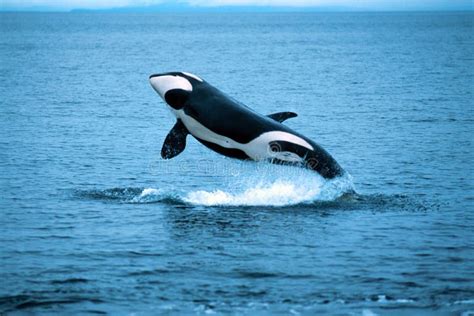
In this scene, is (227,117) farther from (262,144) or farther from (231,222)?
(231,222)

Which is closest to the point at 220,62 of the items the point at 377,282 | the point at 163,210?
the point at 163,210

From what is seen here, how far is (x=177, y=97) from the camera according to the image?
74.9 ft

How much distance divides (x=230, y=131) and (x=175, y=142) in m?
1.61

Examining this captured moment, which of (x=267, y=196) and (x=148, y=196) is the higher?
(x=267, y=196)

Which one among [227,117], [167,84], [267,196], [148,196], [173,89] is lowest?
[148,196]

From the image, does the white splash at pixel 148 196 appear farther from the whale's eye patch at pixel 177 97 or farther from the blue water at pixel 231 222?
the whale's eye patch at pixel 177 97

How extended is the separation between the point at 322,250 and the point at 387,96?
40.6 metres

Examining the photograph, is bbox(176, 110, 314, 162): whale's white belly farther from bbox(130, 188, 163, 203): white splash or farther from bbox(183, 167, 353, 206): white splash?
bbox(130, 188, 163, 203): white splash

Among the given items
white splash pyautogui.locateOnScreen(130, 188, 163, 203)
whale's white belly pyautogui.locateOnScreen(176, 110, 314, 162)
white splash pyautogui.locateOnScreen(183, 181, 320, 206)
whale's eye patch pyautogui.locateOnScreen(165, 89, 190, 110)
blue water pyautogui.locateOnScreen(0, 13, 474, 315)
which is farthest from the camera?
white splash pyautogui.locateOnScreen(130, 188, 163, 203)

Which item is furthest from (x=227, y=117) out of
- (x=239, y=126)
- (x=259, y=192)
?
(x=259, y=192)

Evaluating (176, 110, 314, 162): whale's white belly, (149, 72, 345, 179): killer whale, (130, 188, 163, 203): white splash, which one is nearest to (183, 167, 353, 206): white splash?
(130, 188, 163, 203): white splash

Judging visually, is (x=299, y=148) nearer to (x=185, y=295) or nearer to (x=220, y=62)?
(x=185, y=295)

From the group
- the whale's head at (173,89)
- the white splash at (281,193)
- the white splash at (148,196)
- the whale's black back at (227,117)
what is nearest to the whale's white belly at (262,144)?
the whale's black back at (227,117)

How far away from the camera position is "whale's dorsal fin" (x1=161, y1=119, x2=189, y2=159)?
75.3ft
